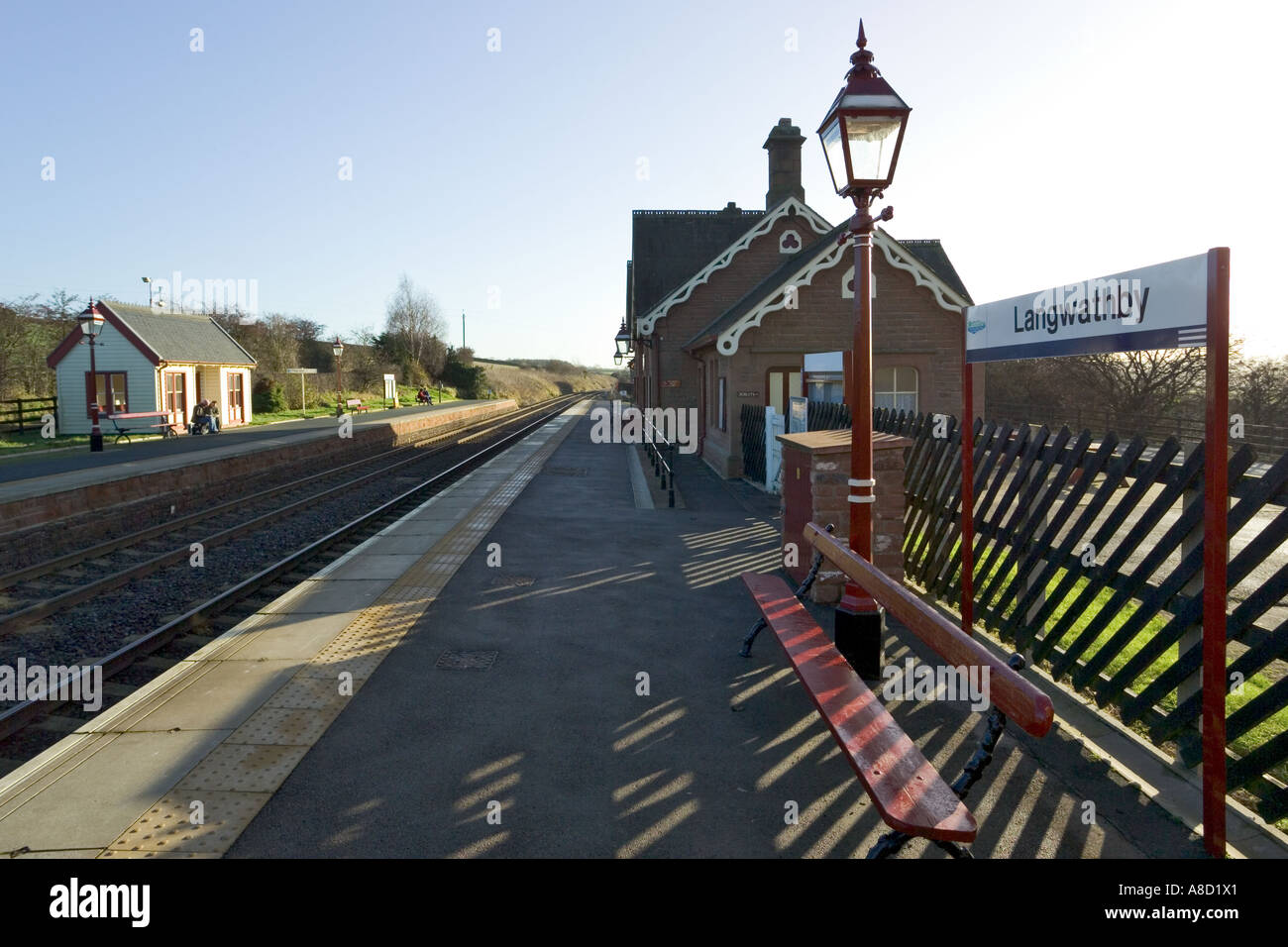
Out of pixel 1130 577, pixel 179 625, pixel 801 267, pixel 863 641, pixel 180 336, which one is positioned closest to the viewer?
pixel 1130 577

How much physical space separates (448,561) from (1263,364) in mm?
23250

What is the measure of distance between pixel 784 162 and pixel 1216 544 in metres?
27.2

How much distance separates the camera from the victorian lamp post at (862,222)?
5770mm

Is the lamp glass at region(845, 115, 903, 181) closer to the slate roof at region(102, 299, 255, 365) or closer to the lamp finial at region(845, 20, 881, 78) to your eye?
the lamp finial at region(845, 20, 881, 78)

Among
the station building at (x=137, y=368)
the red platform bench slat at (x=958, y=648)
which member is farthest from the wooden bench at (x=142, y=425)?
the red platform bench slat at (x=958, y=648)

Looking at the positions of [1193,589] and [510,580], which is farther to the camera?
[510,580]

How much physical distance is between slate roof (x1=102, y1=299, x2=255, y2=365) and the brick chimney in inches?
897

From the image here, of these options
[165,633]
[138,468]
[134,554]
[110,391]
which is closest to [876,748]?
[165,633]

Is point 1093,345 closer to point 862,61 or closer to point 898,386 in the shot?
point 862,61

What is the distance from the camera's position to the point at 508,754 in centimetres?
464

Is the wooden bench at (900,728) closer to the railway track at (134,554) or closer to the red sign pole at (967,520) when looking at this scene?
the red sign pole at (967,520)
